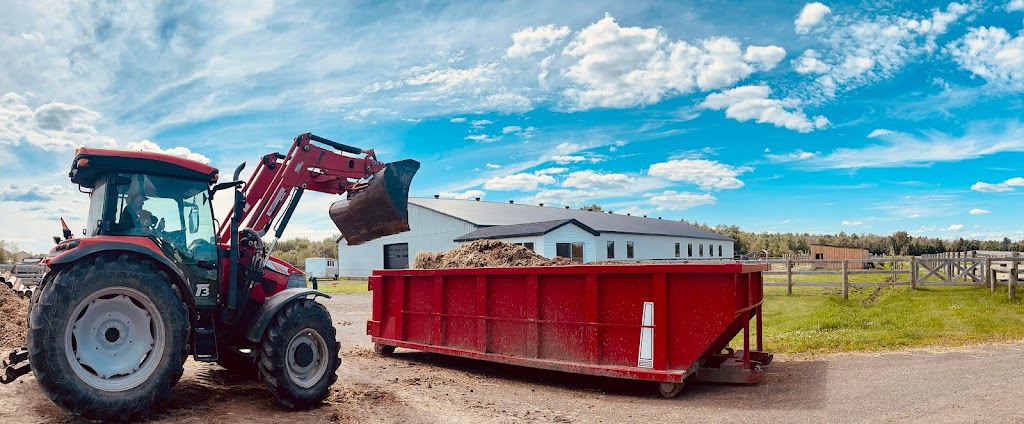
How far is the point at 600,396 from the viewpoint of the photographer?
8305mm

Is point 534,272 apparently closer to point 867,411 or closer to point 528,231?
point 867,411

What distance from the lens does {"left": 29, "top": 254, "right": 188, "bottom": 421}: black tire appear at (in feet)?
18.1

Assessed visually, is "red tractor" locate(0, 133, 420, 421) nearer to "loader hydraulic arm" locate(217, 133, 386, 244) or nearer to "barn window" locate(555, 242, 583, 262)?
"loader hydraulic arm" locate(217, 133, 386, 244)

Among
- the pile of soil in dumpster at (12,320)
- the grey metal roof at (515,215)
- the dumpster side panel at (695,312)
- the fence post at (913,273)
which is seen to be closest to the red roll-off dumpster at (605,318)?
the dumpster side panel at (695,312)

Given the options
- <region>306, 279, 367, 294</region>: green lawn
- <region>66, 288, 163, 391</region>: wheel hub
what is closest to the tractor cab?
<region>66, 288, 163, 391</region>: wheel hub

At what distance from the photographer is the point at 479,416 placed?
7.24 meters

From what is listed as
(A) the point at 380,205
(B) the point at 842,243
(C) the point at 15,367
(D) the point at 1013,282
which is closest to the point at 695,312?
(A) the point at 380,205

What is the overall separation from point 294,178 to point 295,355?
2534mm

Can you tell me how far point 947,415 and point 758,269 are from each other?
2.68 metres

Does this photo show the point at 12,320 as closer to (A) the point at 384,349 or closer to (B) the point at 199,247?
(A) the point at 384,349

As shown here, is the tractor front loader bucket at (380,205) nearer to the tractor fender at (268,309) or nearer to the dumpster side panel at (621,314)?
the tractor fender at (268,309)

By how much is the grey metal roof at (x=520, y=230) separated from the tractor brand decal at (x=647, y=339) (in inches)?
837

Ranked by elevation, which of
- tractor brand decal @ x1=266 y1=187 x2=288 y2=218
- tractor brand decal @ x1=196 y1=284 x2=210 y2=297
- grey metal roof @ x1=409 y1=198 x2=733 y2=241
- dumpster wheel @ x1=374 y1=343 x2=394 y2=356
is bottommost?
dumpster wheel @ x1=374 y1=343 x2=394 y2=356

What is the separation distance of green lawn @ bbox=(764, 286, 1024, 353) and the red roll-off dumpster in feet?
11.6
